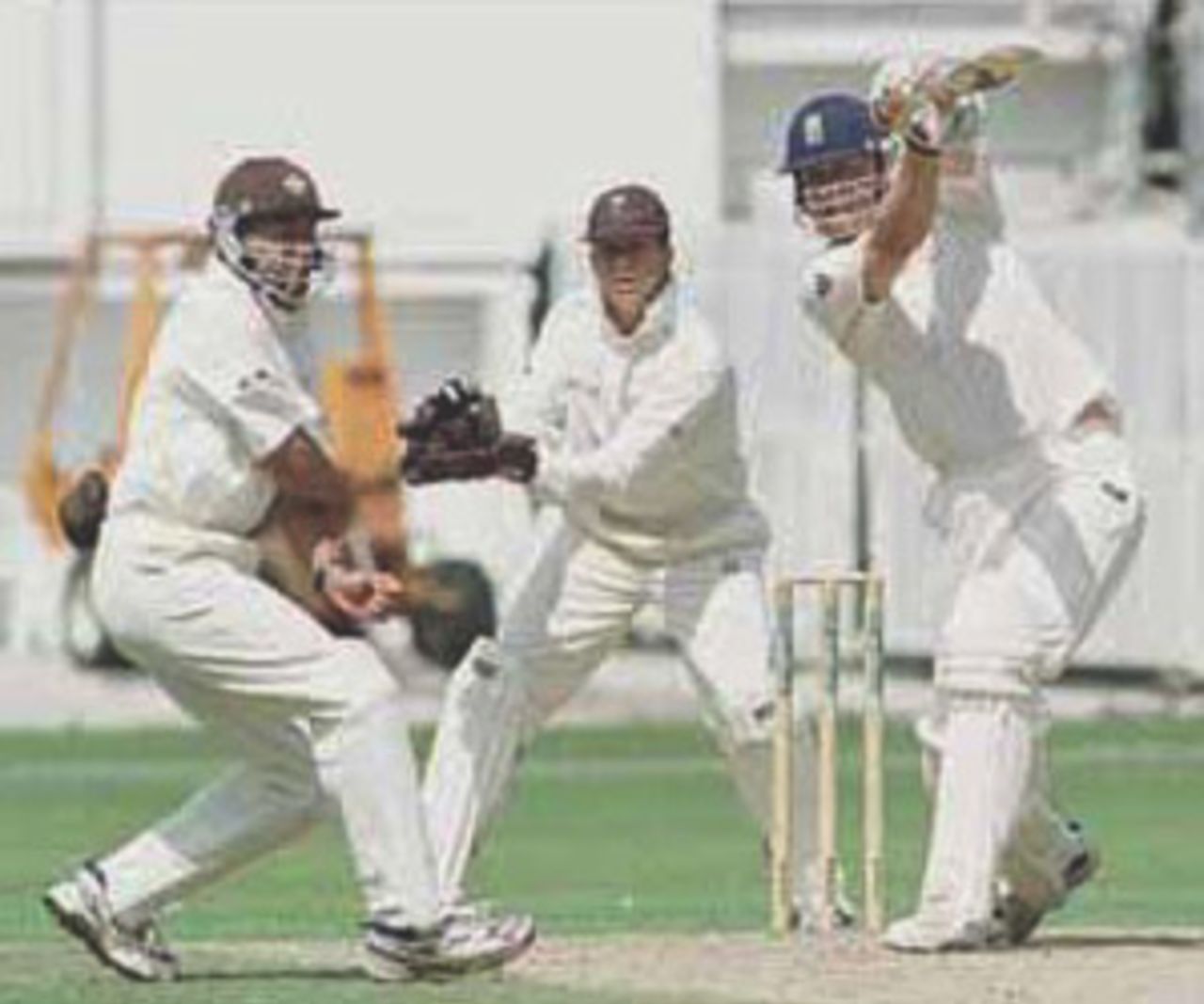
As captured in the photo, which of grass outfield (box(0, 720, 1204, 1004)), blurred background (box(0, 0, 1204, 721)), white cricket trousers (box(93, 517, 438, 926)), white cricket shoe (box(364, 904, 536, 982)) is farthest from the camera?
blurred background (box(0, 0, 1204, 721))

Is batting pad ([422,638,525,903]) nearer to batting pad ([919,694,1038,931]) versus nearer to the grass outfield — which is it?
the grass outfield

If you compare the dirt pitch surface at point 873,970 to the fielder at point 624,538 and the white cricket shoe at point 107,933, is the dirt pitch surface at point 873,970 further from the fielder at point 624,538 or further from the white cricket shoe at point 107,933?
the white cricket shoe at point 107,933

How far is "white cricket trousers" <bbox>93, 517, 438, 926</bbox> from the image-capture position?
13.3 metres

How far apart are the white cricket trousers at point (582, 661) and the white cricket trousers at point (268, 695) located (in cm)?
109

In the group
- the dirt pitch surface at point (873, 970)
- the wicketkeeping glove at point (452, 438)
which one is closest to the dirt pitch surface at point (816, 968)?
the dirt pitch surface at point (873, 970)

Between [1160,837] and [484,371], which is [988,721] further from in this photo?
[484,371]

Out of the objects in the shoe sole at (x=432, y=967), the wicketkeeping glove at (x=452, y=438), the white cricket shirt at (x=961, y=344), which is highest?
the white cricket shirt at (x=961, y=344)

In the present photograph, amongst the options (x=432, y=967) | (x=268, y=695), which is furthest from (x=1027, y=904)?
(x=268, y=695)

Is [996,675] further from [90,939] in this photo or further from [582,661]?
[90,939]

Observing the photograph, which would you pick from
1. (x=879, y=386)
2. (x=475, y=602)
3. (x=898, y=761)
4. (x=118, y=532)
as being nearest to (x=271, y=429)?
(x=118, y=532)

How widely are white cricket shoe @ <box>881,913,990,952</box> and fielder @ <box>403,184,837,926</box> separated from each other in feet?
3.09

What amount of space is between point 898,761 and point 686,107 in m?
12.8

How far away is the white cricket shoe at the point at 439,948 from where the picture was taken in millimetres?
13359

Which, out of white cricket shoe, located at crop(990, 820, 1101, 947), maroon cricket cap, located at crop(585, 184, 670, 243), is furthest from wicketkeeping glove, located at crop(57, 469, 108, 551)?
white cricket shoe, located at crop(990, 820, 1101, 947)
